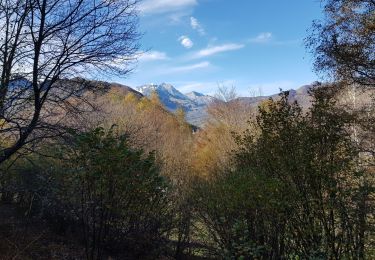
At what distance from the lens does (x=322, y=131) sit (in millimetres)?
6262

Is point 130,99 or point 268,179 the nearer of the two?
point 268,179

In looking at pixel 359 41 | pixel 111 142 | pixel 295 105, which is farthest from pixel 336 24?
pixel 111 142

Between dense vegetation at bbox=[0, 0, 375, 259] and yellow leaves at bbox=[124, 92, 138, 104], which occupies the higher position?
yellow leaves at bbox=[124, 92, 138, 104]

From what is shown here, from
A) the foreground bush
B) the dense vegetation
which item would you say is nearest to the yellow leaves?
the dense vegetation

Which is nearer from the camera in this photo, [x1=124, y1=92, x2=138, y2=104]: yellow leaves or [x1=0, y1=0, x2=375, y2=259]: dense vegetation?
[x1=0, y1=0, x2=375, y2=259]: dense vegetation

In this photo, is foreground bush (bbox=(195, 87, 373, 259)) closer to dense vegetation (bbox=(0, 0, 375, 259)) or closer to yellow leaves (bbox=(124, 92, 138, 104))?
dense vegetation (bbox=(0, 0, 375, 259))

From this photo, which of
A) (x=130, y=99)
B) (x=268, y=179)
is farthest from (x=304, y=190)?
(x=130, y=99)

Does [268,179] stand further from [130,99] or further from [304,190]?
[130,99]

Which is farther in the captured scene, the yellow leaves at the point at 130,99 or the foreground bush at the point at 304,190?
the yellow leaves at the point at 130,99

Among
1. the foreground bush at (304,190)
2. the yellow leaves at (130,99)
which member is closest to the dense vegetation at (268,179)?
the foreground bush at (304,190)

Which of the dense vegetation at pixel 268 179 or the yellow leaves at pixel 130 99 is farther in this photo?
the yellow leaves at pixel 130 99

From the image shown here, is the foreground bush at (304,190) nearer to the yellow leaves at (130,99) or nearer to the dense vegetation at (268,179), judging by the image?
the dense vegetation at (268,179)

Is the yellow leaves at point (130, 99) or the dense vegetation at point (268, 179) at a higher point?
the yellow leaves at point (130, 99)

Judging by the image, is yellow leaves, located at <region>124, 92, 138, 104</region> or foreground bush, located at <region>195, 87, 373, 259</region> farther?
yellow leaves, located at <region>124, 92, 138, 104</region>
